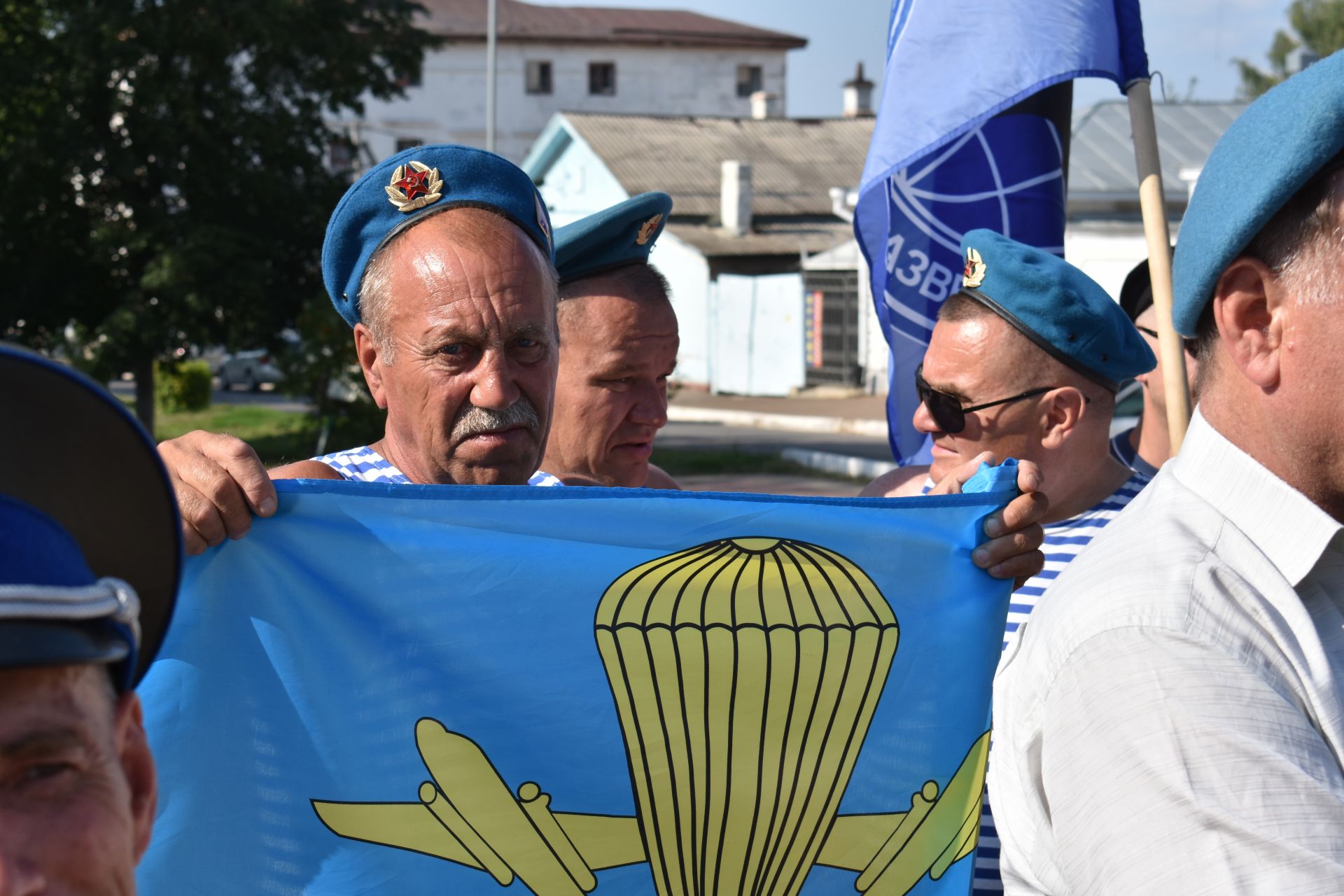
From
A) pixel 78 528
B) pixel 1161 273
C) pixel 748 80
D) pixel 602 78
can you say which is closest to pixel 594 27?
pixel 602 78

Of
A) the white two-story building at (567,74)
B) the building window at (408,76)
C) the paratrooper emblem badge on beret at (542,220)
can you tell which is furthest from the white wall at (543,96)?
the paratrooper emblem badge on beret at (542,220)

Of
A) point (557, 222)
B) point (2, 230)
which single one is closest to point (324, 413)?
point (2, 230)

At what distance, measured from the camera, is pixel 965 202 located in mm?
4789

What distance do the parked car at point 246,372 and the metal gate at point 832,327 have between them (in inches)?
650

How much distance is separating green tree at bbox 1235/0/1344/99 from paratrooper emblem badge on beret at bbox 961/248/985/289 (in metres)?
52.7

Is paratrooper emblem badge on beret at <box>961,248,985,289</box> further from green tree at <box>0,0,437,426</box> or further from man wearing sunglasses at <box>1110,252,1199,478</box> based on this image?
green tree at <box>0,0,437,426</box>

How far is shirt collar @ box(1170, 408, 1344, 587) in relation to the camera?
172 centimetres

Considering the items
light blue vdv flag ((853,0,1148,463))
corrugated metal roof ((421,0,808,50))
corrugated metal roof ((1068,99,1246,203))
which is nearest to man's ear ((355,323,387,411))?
light blue vdv flag ((853,0,1148,463))

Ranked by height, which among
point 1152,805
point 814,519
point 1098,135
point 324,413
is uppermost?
point 1098,135

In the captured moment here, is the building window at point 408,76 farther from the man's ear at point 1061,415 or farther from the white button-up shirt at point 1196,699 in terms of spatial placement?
the white button-up shirt at point 1196,699

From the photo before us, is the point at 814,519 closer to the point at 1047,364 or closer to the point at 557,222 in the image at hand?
the point at 1047,364

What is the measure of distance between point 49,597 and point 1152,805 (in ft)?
3.89

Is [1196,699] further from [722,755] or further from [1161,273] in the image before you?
[1161,273]

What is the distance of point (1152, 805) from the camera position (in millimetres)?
1584
